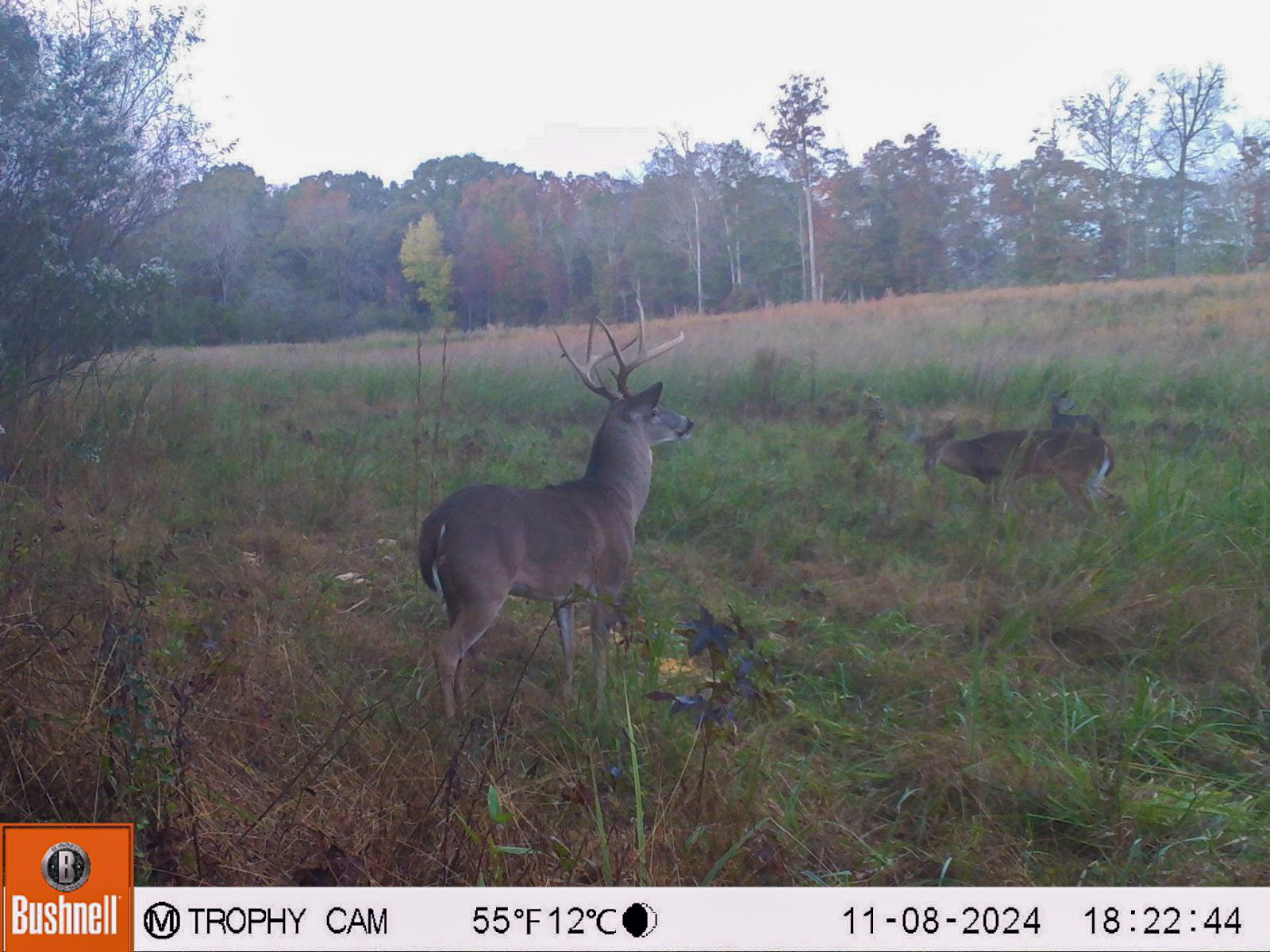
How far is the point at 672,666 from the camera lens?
4531 millimetres

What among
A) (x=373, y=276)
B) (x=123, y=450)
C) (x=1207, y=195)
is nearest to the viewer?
(x=123, y=450)

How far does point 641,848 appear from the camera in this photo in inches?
100

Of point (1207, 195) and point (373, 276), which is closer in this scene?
point (373, 276)

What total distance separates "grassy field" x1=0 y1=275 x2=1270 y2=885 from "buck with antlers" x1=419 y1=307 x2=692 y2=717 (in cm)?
26

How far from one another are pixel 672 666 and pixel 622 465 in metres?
1.23

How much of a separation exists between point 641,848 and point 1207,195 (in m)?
12.7

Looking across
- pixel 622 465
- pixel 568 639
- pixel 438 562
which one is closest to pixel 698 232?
pixel 622 465

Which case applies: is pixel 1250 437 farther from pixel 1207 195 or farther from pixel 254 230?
pixel 254 230

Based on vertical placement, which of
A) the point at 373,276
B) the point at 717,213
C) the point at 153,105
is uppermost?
the point at 153,105

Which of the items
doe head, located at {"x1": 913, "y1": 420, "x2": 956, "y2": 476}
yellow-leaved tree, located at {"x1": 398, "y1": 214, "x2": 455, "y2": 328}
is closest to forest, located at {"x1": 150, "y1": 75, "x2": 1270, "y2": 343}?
yellow-leaved tree, located at {"x1": 398, "y1": 214, "x2": 455, "y2": 328}

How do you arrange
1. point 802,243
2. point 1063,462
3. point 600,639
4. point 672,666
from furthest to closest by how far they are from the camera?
point 802,243 → point 1063,462 → point 672,666 → point 600,639

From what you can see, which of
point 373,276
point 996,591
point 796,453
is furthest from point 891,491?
point 373,276

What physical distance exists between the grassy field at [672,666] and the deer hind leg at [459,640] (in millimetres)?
128

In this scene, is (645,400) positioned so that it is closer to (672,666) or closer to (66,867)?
(672,666)
